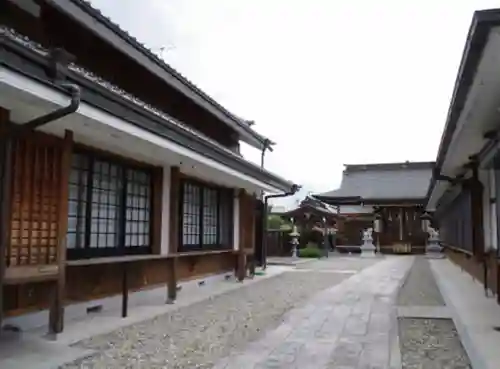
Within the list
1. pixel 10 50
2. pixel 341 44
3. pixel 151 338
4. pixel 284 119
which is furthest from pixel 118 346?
pixel 284 119

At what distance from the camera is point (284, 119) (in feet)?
93.1

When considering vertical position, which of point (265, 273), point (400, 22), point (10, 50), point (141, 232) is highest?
point (400, 22)

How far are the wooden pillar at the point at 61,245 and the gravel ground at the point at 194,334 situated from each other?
382 mm

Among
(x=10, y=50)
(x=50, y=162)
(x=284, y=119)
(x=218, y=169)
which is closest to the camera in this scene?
(x=10, y=50)

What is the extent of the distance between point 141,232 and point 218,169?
5.22ft

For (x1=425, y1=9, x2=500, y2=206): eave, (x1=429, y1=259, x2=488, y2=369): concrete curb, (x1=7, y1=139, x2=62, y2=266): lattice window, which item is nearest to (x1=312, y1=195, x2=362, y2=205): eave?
(x1=429, y1=259, x2=488, y2=369): concrete curb

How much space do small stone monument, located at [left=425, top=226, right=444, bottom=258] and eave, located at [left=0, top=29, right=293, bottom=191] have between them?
1901 centimetres

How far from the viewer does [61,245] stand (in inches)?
199

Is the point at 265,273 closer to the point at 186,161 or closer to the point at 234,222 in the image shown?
the point at 234,222

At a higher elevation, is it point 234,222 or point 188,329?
point 234,222

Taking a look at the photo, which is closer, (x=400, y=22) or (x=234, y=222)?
(x=400, y=22)

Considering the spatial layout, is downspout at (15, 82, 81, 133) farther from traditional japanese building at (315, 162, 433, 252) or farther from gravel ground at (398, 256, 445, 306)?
traditional japanese building at (315, 162, 433, 252)

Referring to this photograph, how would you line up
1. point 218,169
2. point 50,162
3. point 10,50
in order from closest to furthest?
point 10,50 → point 50,162 → point 218,169

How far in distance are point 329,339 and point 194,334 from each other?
1.45 m
